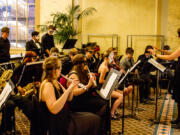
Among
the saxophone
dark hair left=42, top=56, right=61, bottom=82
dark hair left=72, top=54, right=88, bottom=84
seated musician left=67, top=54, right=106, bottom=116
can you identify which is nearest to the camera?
dark hair left=42, top=56, right=61, bottom=82

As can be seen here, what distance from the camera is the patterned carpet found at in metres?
4.55

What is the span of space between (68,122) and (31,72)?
4.26ft

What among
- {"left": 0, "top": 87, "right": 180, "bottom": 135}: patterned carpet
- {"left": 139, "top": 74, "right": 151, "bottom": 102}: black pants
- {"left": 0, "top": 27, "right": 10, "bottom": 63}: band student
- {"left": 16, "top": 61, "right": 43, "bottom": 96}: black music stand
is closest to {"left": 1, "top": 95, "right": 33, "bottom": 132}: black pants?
{"left": 16, "top": 61, "right": 43, "bottom": 96}: black music stand

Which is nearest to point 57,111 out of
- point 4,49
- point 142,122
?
point 142,122

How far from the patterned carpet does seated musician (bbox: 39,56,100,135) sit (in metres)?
1.39

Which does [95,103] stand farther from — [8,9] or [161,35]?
[8,9]

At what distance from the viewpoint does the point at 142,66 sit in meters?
5.99

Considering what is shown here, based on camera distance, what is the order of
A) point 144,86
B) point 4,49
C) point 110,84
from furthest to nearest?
point 144,86 → point 4,49 → point 110,84

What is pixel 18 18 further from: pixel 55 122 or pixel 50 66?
pixel 55 122

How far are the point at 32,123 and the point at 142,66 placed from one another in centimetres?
369

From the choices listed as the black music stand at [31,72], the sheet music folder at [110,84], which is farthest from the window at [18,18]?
the sheet music folder at [110,84]

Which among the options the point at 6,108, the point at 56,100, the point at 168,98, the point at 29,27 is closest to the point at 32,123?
the point at 56,100

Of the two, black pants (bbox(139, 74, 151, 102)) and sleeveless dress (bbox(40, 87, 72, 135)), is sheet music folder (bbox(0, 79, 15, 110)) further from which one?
black pants (bbox(139, 74, 151, 102))

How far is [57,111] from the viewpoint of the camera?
2.87 metres
